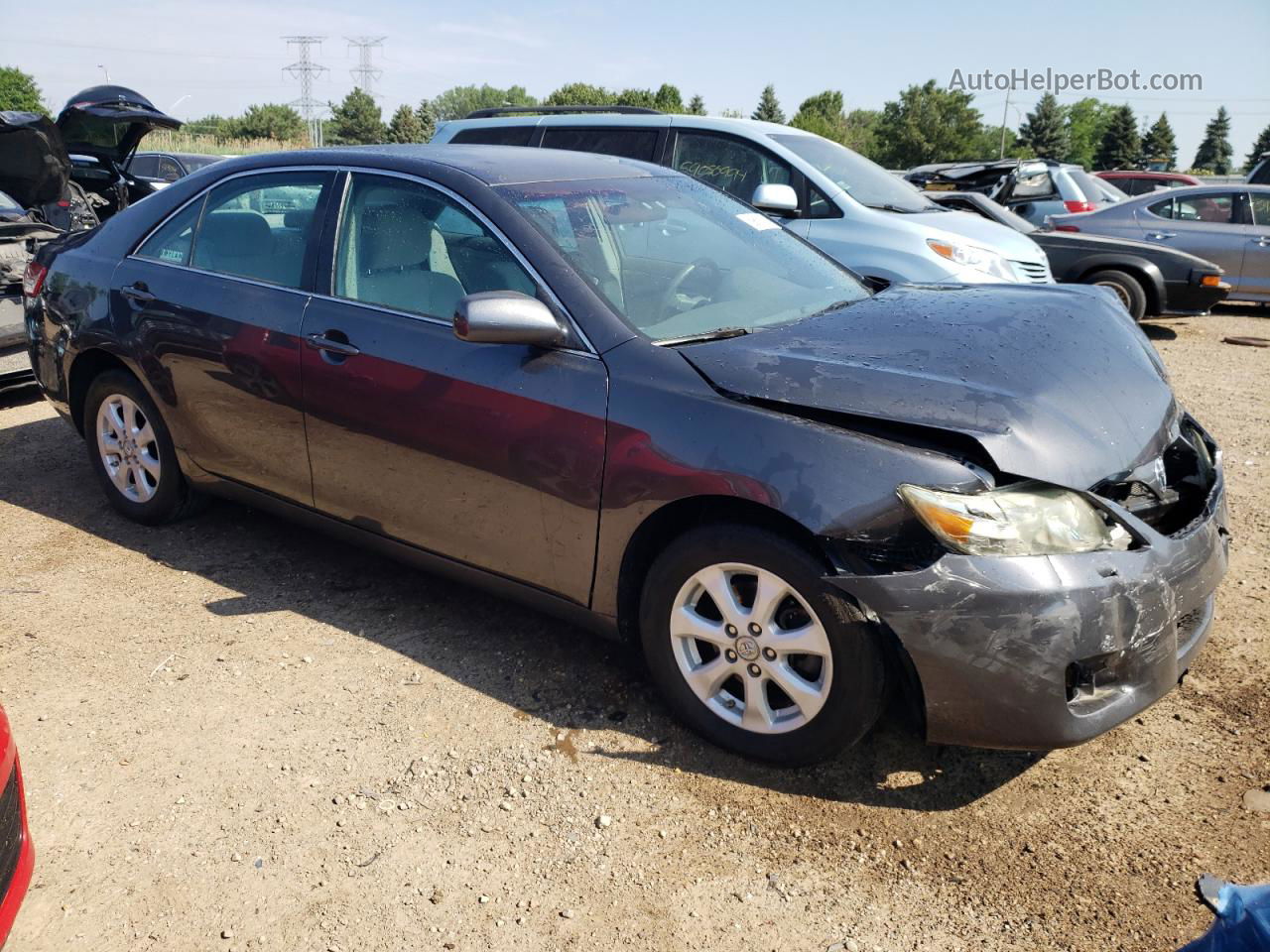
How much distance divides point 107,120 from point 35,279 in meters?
6.77

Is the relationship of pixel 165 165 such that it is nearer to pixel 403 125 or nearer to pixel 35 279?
pixel 35 279

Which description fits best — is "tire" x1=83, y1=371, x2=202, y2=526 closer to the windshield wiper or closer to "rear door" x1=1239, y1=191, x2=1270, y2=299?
the windshield wiper

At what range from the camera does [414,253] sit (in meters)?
3.71

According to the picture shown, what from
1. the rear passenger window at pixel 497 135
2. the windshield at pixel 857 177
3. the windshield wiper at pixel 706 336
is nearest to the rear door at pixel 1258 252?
the windshield at pixel 857 177

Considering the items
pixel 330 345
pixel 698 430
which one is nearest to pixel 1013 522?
pixel 698 430

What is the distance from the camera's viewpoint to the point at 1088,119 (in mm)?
112000

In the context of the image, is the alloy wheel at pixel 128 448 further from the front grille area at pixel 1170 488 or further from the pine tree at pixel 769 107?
the pine tree at pixel 769 107

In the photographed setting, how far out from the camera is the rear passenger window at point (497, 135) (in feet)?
29.2

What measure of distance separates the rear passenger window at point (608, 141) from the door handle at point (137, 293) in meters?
4.22

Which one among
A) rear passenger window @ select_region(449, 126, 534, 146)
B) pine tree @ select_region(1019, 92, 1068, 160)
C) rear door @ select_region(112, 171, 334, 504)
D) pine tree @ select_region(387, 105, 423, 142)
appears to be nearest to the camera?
rear door @ select_region(112, 171, 334, 504)

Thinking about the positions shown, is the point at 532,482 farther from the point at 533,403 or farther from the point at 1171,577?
the point at 1171,577

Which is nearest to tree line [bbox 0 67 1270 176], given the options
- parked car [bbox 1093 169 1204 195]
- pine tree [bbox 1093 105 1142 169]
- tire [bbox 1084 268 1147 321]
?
pine tree [bbox 1093 105 1142 169]

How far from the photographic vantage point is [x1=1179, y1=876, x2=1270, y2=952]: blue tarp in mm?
1551

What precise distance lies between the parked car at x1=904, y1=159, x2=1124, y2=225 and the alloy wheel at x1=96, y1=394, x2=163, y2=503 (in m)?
12.1
